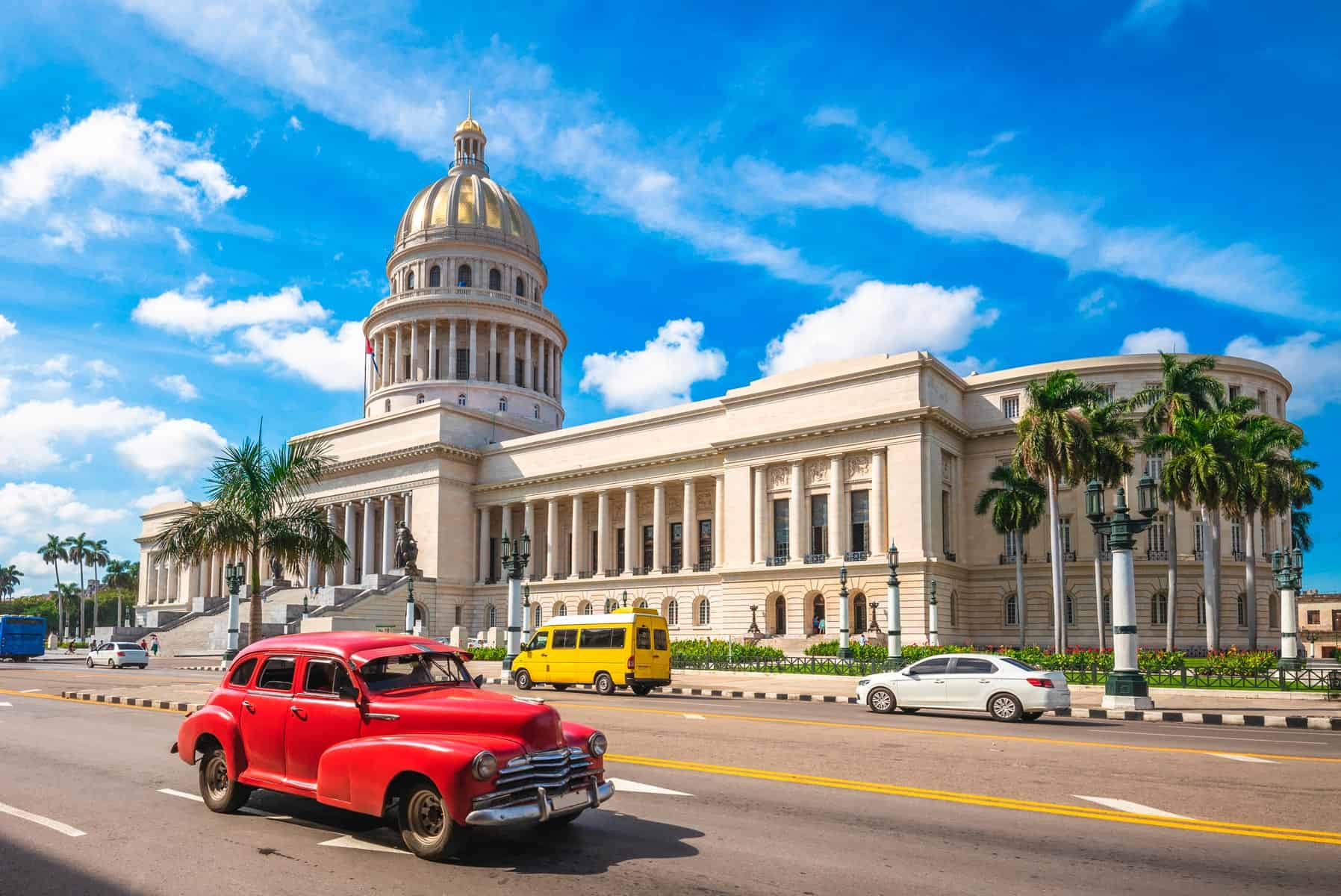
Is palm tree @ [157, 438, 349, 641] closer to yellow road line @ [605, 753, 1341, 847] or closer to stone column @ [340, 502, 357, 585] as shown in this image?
yellow road line @ [605, 753, 1341, 847]

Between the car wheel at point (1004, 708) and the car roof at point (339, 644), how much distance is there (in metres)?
14.5

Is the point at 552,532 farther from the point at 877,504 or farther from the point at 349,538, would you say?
the point at 877,504

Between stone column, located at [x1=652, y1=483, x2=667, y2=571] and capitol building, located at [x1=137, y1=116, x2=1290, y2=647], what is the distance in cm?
19

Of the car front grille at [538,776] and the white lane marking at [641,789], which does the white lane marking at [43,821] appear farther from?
the white lane marking at [641,789]

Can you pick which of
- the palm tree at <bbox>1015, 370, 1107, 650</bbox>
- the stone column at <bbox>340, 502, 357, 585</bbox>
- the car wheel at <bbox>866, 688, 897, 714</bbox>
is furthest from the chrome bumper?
the stone column at <bbox>340, 502, 357, 585</bbox>

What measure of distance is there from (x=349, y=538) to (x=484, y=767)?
75902mm

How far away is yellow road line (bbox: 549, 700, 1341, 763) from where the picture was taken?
1496 centimetres

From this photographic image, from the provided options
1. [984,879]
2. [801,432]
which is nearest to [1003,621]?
[801,432]

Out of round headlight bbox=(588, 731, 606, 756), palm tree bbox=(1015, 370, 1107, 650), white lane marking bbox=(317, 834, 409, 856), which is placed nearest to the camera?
white lane marking bbox=(317, 834, 409, 856)

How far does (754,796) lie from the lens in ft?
35.6

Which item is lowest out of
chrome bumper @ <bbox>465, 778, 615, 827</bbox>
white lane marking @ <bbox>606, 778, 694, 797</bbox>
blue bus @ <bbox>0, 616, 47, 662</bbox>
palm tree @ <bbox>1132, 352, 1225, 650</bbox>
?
blue bus @ <bbox>0, 616, 47, 662</bbox>

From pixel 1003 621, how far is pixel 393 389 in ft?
182

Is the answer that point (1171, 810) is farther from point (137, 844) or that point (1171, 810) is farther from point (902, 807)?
point (137, 844)

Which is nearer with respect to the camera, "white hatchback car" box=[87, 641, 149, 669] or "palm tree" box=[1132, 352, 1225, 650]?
"palm tree" box=[1132, 352, 1225, 650]
